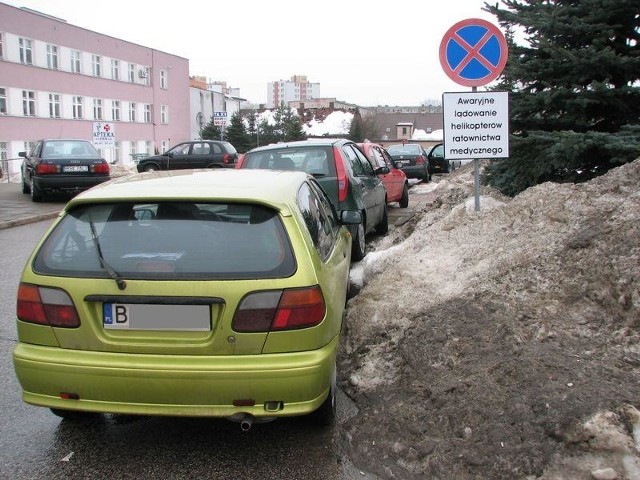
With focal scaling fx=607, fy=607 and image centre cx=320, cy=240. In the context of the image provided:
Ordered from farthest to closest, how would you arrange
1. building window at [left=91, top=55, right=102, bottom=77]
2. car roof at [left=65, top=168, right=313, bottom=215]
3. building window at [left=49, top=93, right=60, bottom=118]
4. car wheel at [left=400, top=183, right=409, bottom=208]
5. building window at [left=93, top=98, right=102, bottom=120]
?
1. building window at [left=93, top=98, right=102, bottom=120]
2. building window at [left=91, top=55, right=102, bottom=77]
3. building window at [left=49, top=93, right=60, bottom=118]
4. car wheel at [left=400, top=183, right=409, bottom=208]
5. car roof at [left=65, top=168, right=313, bottom=215]

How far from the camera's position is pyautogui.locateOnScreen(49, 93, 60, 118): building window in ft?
134

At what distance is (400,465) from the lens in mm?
3170

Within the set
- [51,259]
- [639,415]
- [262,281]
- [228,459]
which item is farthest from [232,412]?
[639,415]

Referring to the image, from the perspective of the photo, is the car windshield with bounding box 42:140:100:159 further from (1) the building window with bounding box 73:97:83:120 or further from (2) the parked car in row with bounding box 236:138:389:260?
(1) the building window with bounding box 73:97:83:120

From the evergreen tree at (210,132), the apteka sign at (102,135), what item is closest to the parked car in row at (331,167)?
the apteka sign at (102,135)

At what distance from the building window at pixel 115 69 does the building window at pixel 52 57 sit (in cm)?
635

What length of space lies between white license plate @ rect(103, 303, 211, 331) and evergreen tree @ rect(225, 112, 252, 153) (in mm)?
52167

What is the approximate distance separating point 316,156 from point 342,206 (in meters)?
0.82

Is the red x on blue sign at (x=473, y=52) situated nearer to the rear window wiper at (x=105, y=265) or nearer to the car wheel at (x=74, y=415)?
the rear window wiper at (x=105, y=265)

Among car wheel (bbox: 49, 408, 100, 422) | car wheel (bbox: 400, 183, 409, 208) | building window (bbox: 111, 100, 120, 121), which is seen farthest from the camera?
building window (bbox: 111, 100, 120, 121)

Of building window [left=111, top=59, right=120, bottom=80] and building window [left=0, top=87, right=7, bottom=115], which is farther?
building window [left=111, top=59, right=120, bottom=80]

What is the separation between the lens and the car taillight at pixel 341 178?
25.8 ft

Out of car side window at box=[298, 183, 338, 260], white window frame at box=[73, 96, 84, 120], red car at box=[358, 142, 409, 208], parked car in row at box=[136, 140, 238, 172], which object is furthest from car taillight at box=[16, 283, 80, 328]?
white window frame at box=[73, 96, 84, 120]

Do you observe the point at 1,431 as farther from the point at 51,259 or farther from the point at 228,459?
the point at 228,459
